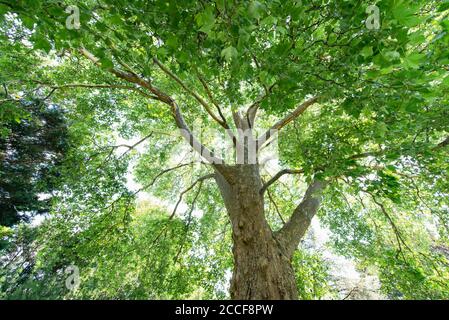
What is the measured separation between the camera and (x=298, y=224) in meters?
4.05

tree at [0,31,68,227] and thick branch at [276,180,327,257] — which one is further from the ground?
tree at [0,31,68,227]

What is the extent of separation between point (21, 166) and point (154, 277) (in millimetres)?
7316

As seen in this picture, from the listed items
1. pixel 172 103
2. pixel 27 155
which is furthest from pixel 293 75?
pixel 27 155

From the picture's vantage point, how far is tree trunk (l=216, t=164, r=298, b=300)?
2850 millimetres

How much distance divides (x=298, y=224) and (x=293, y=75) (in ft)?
9.77

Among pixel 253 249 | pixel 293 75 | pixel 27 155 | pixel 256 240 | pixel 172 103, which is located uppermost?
pixel 27 155

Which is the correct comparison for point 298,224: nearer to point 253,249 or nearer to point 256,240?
point 256,240

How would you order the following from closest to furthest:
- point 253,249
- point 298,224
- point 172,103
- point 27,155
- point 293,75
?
point 293,75
point 253,249
point 298,224
point 172,103
point 27,155

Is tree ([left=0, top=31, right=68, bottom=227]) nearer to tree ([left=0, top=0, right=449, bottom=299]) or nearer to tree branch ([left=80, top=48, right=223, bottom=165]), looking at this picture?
tree ([left=0, top=0, right=449, bottom=299])

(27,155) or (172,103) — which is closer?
(172,103)

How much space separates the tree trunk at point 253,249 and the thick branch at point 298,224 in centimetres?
20

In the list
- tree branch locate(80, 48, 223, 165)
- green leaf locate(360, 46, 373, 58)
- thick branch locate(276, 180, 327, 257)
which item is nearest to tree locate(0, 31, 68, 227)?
tree branch locate(80, 48, 223, 165)

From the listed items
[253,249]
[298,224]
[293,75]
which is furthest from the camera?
[298,224]

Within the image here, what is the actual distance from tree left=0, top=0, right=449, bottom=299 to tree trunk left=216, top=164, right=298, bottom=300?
0.02 meters
